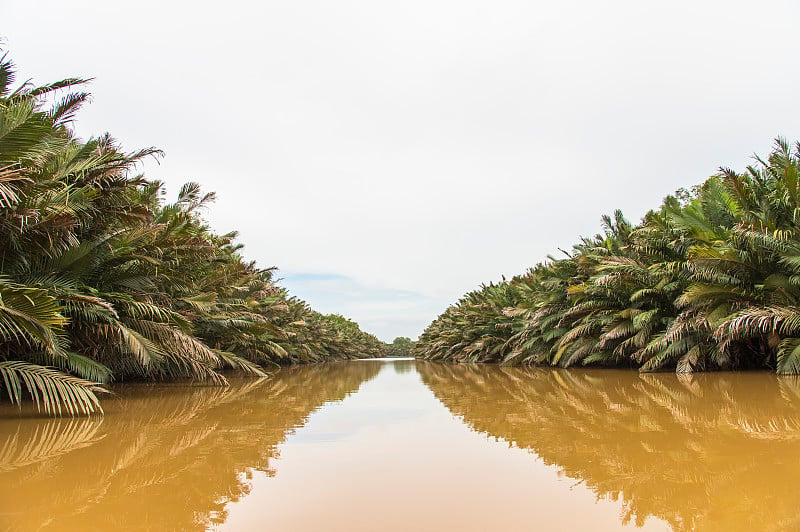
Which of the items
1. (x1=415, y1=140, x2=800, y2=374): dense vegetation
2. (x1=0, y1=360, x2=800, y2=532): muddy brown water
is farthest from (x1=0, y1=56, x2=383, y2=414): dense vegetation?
(x1=415, y1=140, x2=800, y2=374): dense vegetation

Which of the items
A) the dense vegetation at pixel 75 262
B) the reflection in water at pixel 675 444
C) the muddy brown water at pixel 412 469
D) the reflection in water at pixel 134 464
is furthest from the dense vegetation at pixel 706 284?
the dense vegetation at pixel 75 262

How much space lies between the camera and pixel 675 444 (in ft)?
13.7

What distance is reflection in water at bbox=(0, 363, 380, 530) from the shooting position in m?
2.69

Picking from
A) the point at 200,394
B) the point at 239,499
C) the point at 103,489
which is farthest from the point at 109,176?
the point at 239,499

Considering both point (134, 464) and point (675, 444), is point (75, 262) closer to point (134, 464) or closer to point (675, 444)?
point (134, 464)

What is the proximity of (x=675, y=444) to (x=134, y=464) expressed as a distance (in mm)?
4349

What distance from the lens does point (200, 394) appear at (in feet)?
29.6

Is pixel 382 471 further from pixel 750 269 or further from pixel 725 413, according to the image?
pixel 750 269

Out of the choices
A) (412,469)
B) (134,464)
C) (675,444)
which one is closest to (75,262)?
(134,464)

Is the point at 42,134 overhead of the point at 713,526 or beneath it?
overhead

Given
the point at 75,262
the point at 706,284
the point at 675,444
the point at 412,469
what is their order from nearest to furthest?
1. the point at 412,469
2. the point at 675,444
3. the point at 75,262
4. the point at 706,284

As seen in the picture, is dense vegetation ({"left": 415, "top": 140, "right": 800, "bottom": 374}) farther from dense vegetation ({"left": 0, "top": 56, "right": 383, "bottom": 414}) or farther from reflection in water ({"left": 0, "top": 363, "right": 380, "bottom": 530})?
dense vegetation ({"left": 0, "top": 56, "right": 383, "bottom": 414})

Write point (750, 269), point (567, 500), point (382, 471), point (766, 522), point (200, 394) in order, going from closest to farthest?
1. point (766, 522)
2. point (567, 500)
3. point (382, 471)
4. point (200, 394)
5. point (750, 269)

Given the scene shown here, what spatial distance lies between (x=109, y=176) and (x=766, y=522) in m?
8.00
